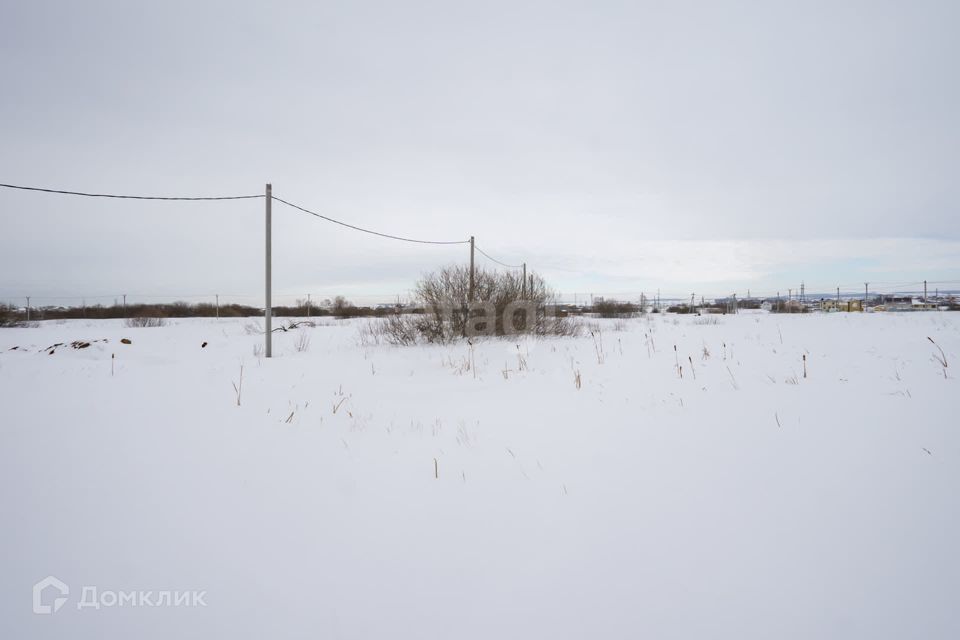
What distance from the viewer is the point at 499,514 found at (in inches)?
72.4

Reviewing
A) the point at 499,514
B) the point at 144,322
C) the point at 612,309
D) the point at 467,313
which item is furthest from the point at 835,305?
the point at 144,322

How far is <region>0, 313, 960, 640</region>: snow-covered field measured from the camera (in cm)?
123

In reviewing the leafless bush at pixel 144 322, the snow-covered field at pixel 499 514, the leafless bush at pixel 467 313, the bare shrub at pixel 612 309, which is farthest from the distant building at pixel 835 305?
the leafless bush at pixel 144 322

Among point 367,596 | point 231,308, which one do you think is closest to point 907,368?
point 367,596

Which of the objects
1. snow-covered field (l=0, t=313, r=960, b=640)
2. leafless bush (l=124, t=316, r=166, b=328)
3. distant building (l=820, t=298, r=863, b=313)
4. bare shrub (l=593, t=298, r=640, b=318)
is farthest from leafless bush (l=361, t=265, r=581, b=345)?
distant building (l=820, t=298, r=863, b=313)

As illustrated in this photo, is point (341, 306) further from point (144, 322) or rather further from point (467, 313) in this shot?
point (467, 313)

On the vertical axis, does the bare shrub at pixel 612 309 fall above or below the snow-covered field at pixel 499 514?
above

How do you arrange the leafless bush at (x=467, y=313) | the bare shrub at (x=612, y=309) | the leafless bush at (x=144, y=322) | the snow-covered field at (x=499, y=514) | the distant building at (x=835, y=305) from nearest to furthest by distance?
the snow-covered field at (x=499, y=514)
the leafless bush at (x=467, y=313)
the leafless bush at (x=144, y=322)
the distant building at (x=835, y=305)
the bare shrub at (x=612, y=309)

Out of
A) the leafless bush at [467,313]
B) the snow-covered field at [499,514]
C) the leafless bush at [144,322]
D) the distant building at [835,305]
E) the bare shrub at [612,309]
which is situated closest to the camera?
the snow-covered field at [499,514]

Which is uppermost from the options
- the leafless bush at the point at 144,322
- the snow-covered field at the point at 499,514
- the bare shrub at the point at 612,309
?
the bare shrub at the point at 612,309

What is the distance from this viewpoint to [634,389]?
4309mm

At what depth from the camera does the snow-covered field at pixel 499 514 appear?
4.03 ft

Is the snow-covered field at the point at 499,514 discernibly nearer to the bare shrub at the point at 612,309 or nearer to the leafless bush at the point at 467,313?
the leafless bush at the point at 467,313

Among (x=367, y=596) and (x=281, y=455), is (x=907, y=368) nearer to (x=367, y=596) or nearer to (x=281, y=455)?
(x=367, y=596)
